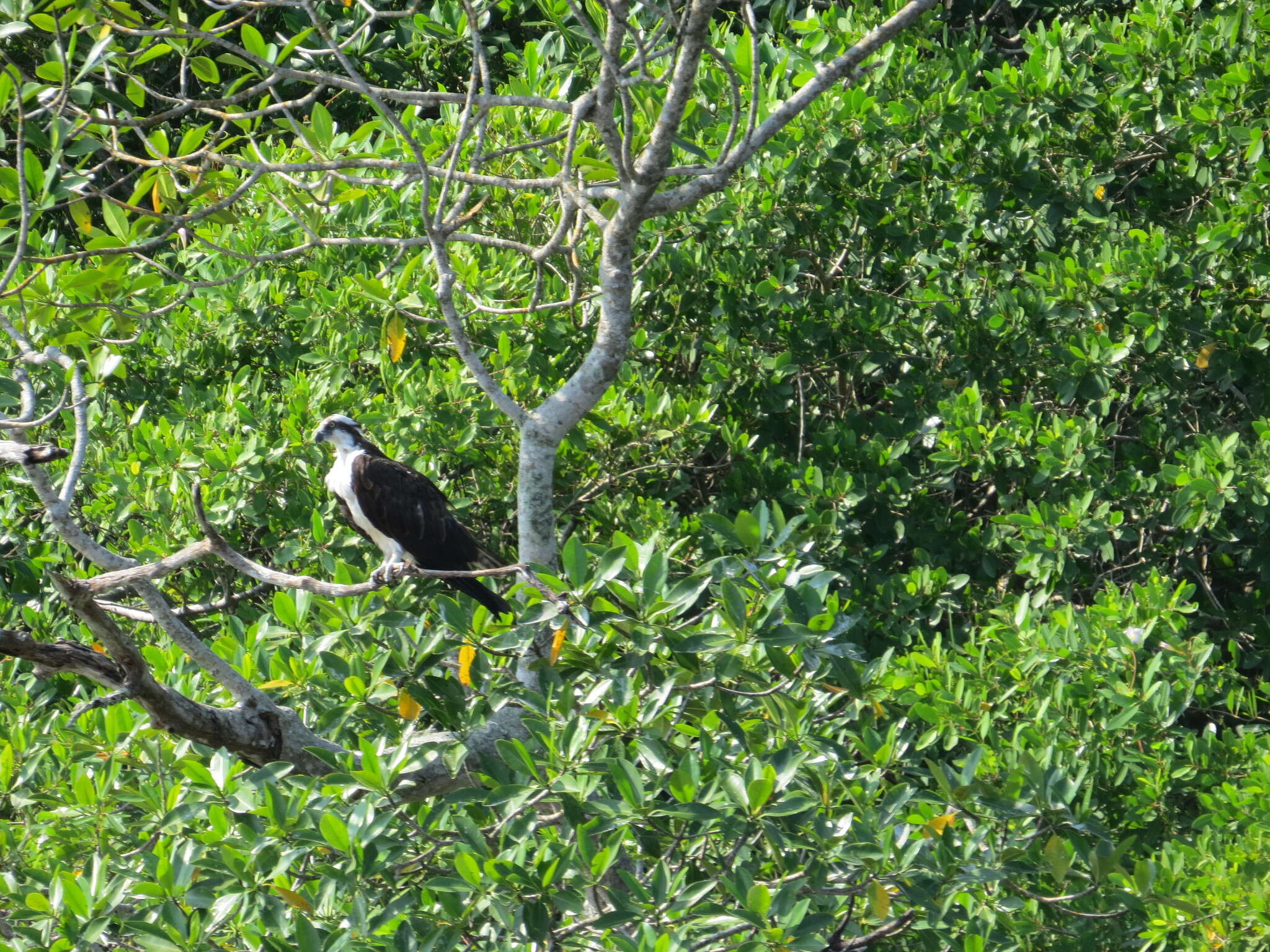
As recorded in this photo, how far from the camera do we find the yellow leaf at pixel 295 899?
2738 mm

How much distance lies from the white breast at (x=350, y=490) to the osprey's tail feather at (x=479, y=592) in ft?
1.06

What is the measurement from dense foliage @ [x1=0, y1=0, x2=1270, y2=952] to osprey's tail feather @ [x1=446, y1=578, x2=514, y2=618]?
34 centimetres

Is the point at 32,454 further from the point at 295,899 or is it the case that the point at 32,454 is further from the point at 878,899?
the point at 878,899

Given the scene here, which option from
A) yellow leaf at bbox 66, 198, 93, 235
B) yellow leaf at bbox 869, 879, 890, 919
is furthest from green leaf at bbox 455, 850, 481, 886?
yellow leaf at bbox 66, 198, 93, 235

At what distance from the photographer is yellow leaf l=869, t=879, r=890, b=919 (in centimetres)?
286

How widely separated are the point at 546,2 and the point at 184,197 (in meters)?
2.24

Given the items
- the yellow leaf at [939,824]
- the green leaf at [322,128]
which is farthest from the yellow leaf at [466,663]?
the green leaf at [322,128]

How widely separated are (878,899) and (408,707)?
45.1 inches

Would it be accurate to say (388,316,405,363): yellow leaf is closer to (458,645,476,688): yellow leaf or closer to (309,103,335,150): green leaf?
(309,103,335,150): green leaf

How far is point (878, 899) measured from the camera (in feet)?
9.40

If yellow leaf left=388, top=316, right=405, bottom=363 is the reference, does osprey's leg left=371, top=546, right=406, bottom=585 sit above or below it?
below

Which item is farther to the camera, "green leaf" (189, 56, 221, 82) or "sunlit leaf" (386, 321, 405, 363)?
"sunlit leaf" (386, 321, 405, 363)

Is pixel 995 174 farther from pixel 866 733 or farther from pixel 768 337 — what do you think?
pixel 866 733

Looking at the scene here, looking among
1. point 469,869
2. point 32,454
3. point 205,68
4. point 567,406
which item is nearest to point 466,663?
point 469,869
